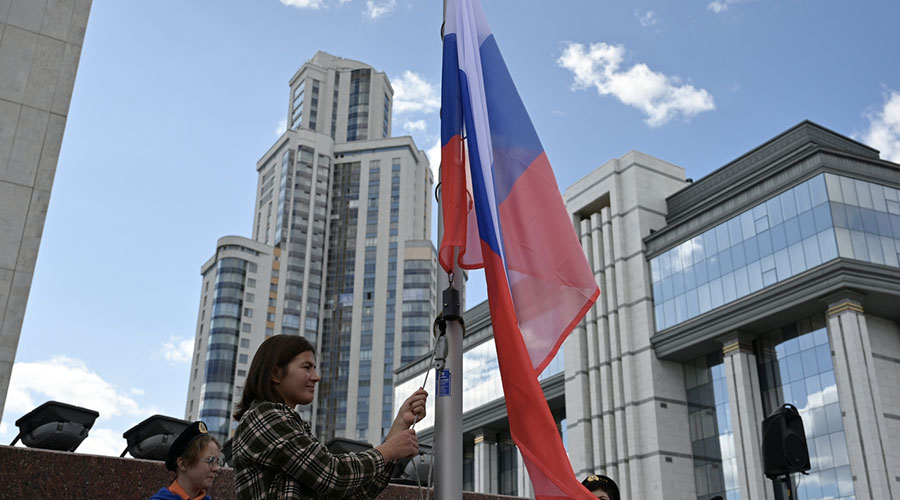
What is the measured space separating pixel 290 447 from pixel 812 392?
33.2m

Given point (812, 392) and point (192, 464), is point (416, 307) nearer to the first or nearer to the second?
point (812, 392)

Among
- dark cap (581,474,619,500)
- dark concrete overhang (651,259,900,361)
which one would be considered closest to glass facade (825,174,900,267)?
dark concrete overhang (651,259,900,361)

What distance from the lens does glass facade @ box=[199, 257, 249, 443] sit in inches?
3533

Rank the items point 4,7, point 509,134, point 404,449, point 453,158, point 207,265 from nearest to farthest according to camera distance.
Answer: point 404,449 → point 453,158 → point 509,134 → point 4,7 → point 207,265

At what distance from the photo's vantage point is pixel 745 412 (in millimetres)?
33938

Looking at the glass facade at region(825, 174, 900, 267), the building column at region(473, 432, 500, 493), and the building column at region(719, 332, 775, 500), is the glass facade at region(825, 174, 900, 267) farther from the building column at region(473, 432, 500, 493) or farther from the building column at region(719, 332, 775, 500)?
the building column at region(473, 432, 500, 493)

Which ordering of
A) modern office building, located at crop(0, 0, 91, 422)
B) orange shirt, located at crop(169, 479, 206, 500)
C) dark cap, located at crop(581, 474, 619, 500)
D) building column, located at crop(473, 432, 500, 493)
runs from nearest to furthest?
1. orange shirt, located at crop(169, 479, 206, 500)
2. dark cap, located at crop(581, 474, 619, 500)
3. modern office building, located at crop(0, 0, 91, 422)
4. building column, located at crop(473, 432, 500, 493)

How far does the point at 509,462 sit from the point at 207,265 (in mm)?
62329

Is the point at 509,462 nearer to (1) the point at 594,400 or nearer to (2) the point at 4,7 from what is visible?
(1) the point at 594,400

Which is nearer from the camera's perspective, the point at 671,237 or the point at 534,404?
the point at 534,404

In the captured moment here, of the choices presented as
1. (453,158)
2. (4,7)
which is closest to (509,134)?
(453,158)

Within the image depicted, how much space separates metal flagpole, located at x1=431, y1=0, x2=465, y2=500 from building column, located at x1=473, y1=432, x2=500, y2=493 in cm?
4582

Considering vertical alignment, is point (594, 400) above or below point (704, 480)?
above

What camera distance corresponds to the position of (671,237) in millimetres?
39219
